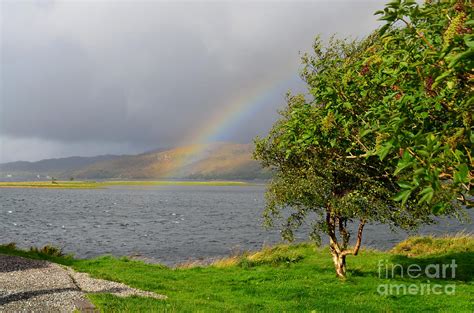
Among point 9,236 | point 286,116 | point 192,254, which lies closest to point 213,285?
point 286,116

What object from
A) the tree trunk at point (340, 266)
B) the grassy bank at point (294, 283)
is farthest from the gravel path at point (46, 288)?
the tree trunk at point (340, 266)

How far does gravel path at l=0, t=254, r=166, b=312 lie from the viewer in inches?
672

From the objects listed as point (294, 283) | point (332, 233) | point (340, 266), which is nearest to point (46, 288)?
point (294, 283)

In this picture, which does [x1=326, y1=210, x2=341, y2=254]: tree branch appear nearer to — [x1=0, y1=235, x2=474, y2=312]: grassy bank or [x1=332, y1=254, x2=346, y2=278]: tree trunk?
[x1=332, y1=254, x2=346, y2=278]: tree trunk

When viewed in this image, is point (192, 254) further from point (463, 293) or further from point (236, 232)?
point (463, 293)

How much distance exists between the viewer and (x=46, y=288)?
21016mm

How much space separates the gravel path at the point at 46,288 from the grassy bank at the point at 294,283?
3.81 ft

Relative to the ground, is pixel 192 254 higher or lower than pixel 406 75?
lower

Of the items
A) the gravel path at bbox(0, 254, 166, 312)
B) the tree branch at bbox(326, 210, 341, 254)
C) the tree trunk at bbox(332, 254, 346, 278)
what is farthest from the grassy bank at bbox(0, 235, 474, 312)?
the tree branch at bbox(326, 210, 341, 254)

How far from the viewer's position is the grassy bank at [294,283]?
19.6 metres

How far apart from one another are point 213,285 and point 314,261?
42.5 feet

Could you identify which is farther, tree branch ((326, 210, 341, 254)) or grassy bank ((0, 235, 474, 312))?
tree branch ((326, 210, 341, 254))

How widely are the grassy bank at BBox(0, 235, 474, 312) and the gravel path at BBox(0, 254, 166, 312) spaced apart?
3.81ft

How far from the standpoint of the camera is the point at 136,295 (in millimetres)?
20203
